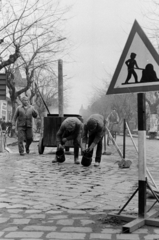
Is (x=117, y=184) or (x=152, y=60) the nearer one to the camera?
(x=152, y=60)

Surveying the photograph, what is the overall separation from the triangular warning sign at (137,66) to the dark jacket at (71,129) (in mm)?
5689

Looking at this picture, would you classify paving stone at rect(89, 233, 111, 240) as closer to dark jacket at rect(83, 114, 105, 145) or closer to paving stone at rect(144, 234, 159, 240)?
paving stone at rect(144, 234, 159, 240)

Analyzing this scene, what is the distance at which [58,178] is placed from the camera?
7816 mm

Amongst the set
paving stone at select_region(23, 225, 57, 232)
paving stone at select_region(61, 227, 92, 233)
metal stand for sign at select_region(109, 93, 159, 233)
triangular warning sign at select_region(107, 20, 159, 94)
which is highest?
triangular warning sign at select_region(107, 20, 159, 94)

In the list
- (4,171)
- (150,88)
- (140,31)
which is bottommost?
(4,171)

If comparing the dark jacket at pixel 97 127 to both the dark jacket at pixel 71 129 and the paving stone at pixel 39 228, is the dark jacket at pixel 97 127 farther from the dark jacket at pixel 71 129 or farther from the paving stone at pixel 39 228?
the paving stone at pixel 39 228

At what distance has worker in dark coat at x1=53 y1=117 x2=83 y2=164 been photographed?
1034 cm

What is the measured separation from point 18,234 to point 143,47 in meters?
2.37

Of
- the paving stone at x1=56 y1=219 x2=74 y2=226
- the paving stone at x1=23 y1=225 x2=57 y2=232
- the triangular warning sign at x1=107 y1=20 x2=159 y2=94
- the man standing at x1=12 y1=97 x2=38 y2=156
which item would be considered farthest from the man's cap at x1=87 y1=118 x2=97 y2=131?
the paving stone at x1=23 y1=225 x2=57 y2=232

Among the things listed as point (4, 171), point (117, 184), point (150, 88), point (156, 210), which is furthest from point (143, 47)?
point (4, 171)

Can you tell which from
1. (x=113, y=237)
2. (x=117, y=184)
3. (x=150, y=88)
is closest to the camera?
(x=113, y=237)

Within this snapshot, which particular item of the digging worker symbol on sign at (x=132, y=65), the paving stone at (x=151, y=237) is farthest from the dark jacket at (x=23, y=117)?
the paving stone at (x=151, y=237)

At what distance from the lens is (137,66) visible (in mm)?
4477

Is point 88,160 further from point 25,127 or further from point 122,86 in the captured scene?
point 122,86
